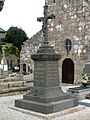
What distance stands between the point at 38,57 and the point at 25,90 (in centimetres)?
452

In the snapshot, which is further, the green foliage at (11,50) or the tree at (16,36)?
the tree at (16,36)

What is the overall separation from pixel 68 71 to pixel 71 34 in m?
2.67

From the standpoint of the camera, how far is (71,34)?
18.5 metres

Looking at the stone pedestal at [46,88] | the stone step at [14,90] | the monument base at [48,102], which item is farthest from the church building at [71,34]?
the monument base at [48,102]

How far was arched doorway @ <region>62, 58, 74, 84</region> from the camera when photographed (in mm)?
18453

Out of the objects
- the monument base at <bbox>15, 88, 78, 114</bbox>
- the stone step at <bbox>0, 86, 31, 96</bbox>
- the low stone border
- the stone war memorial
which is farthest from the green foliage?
the low stone border

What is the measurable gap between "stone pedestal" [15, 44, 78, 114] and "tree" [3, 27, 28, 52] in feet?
124

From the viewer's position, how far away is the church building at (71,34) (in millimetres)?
17891

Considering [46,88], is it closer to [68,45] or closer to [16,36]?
[68,45]

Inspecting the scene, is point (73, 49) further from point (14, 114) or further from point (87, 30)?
point (14, 114)

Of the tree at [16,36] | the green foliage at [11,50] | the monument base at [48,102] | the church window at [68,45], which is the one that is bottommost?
the monument base at [48,102]

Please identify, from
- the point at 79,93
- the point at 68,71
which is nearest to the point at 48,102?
the point at 79,93

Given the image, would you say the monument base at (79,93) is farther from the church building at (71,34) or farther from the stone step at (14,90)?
the church building at (71,34)

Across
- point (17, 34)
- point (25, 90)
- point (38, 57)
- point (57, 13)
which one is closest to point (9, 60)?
point (17, 34)
